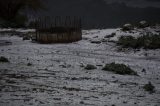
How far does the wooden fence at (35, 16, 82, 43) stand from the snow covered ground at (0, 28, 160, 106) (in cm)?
251

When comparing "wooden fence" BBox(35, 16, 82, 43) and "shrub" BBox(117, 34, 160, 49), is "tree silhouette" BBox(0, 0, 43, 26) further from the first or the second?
"shrub" BBox(117, 34, 160, 49)

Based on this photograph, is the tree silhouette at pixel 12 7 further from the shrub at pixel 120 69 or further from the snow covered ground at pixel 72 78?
the shrub at pixel 120 69

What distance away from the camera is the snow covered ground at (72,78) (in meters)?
8.16

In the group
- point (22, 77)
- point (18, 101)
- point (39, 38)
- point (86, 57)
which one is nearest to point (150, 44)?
point (86, 57)

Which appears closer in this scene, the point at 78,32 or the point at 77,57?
the point at 77,57

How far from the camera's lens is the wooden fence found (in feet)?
66.5

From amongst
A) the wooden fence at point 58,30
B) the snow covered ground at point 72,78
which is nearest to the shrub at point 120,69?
the snow covered ground at point 72,78

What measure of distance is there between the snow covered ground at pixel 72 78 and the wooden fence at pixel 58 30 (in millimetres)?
2509

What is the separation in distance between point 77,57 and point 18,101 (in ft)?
24.4

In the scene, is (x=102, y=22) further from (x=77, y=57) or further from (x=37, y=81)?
(x=37, y=81)

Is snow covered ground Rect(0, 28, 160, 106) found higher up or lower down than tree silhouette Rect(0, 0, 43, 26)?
lower down

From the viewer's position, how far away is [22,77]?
10484mm

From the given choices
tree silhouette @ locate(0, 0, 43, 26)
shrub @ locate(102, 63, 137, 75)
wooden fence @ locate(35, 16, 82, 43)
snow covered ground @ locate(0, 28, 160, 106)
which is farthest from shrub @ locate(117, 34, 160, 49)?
tree silhouette @ locate(0, 0, 43, 26)

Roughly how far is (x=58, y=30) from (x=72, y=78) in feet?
37.4
